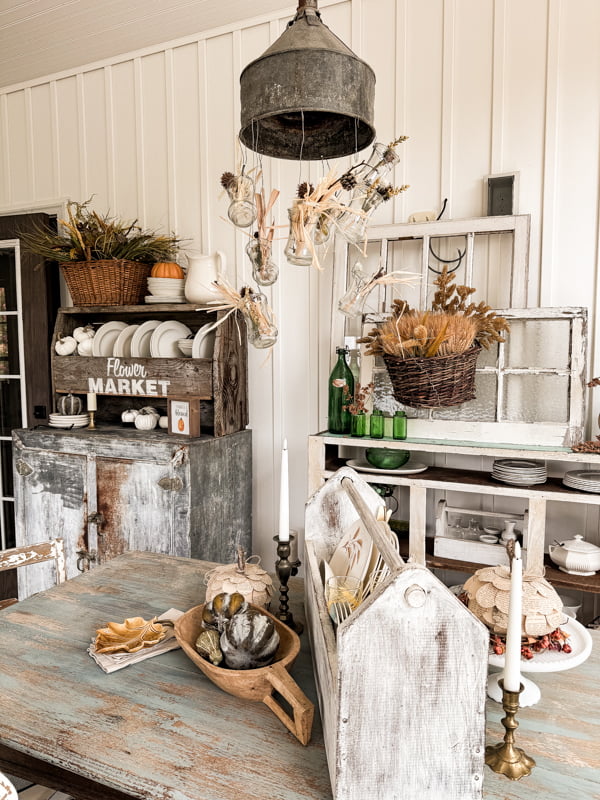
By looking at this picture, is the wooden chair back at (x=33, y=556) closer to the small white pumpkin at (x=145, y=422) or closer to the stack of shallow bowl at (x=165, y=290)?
the small white pumpkin at (x=145, y=422)

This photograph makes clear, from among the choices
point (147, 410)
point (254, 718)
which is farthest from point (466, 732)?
point (147, 410)

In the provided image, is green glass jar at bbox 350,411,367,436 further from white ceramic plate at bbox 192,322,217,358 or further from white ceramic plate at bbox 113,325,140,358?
white ceramic plate at bbox 113,325,140,358

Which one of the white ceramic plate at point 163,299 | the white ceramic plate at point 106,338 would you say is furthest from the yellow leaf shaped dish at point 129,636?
the white ceramic plate at point 106,338

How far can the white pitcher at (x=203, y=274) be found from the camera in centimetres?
254

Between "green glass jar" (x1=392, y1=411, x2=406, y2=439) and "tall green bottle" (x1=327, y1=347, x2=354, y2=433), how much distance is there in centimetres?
21

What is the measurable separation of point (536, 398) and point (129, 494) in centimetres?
165

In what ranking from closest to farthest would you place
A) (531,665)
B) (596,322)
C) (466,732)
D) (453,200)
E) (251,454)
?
1. (466,732)
2. (531,665)
3. (596,322)
4. (453,200)
5. (251,454)

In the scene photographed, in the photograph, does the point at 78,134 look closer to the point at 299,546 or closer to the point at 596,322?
the point at 299,546

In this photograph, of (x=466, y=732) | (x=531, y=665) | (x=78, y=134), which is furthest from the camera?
(x=78, y=134)

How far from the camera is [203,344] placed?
8.50 ft

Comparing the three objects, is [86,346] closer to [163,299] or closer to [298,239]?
[163,299]

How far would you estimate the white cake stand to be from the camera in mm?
967

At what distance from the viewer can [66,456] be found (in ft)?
8.64

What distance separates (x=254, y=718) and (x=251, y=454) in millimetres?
1827
